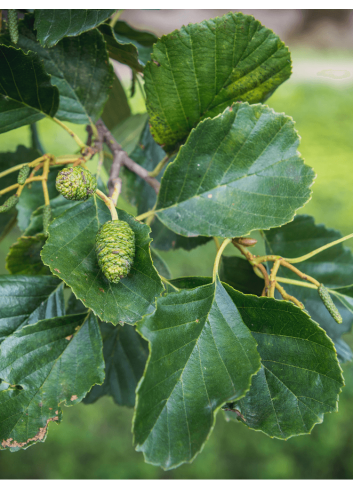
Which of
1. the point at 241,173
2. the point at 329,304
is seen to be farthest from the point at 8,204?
the point at 329,304

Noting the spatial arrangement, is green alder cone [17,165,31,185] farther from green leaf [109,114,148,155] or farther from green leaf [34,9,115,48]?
green leaf [109,114,148,155]

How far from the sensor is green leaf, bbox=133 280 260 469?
1.02 feet

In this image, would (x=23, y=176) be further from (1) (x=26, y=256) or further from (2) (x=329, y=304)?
(2) (x=329, y=304)

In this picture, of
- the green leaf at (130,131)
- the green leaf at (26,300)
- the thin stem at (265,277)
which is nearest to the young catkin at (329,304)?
the thin stem at (265,277)

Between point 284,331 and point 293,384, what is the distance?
0.16 ft

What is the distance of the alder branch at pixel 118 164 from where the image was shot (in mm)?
451

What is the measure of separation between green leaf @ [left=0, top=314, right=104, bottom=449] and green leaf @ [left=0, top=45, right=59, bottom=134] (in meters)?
0.23

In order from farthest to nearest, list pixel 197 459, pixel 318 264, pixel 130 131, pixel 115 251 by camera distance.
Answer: pixel 197 459
pixel 130 131
pixel 318 264
pixel 115 251

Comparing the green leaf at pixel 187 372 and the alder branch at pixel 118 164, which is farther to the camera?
the alder branch at pixel 118 164

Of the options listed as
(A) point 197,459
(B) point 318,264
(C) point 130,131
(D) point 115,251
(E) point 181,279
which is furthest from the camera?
(A) point 197,459

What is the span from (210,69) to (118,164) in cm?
15

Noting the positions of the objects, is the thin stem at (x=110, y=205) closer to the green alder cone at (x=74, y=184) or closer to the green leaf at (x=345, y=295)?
the green alder cone at (x=74, y=184)

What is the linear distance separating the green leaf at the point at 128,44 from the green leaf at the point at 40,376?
33 centimetres

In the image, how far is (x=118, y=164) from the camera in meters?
0.48
